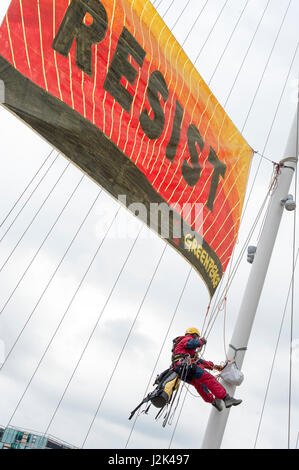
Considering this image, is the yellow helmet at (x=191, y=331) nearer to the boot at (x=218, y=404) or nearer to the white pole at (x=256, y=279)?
the white pole at (x=256, y=279)

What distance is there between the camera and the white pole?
501cm

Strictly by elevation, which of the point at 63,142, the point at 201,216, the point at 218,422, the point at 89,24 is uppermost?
the point at 89,24

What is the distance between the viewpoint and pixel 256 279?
18.6 feet

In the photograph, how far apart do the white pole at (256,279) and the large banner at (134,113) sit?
0.48 meters

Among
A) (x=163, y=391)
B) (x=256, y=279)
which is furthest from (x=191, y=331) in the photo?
(x=256, y=279)

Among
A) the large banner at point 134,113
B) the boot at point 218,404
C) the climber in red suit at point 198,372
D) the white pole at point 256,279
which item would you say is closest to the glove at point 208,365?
the climber in red suit at point 198,372

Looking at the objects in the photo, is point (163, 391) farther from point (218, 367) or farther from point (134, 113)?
point (134, 113)

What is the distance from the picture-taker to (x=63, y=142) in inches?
182

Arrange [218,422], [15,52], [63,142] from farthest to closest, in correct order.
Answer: [218,422] → [63,142] → [15,52]

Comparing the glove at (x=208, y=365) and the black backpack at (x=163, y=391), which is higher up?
the glove at (x=208, y=365)

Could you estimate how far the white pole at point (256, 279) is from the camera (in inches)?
197

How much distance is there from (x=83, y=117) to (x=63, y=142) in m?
0.34
